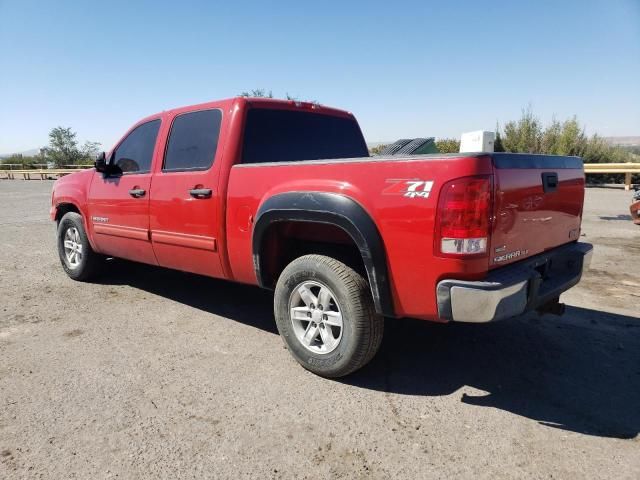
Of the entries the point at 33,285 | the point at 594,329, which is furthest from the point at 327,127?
the point at 33,285

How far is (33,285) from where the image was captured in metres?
5.49

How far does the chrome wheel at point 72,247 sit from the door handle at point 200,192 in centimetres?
250

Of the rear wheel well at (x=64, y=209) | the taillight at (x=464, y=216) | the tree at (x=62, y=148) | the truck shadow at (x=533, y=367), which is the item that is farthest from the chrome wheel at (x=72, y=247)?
the tree at (x=62, y=148)

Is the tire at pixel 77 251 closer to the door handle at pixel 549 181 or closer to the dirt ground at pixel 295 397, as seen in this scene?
the dirt ground at pixel 295 397

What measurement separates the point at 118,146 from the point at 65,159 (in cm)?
6587

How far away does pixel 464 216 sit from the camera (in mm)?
2385

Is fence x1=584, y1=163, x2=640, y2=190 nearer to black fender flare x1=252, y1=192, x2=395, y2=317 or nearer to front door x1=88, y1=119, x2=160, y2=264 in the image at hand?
front door x1=88, y1=119, x2=160, y2=264

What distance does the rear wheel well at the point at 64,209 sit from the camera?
577cm

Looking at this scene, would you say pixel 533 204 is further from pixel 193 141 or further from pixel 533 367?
pixel 193 141

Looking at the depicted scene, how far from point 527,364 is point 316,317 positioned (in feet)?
5.16

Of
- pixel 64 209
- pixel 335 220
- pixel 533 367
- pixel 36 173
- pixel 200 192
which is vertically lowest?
pixel 533 367

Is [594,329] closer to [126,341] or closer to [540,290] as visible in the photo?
[540,290]

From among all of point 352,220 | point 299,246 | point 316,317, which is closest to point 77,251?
Answer: point 299,246

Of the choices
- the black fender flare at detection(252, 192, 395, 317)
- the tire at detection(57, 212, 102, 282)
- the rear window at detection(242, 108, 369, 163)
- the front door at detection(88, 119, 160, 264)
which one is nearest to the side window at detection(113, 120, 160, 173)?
the front door at detection(88, 119, 160, 264)
